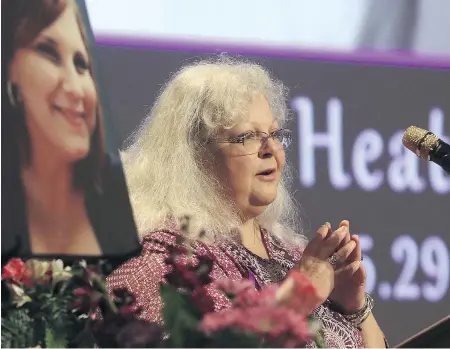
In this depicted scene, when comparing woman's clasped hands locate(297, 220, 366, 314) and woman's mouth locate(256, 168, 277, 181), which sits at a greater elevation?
woman's mouth locate(256, 168, 277, 181)

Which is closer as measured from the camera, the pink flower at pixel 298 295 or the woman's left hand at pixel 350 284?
the pink flower at pixel 298 295

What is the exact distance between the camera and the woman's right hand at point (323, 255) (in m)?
1.42

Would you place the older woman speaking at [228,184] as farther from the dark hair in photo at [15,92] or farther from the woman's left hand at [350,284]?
the dark hair in photo at [15,92]

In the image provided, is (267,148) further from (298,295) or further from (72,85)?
(298,295)

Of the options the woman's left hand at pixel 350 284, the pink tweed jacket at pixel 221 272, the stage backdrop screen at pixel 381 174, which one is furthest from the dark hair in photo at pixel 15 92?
the stage backdrop screen at pixel 381 174

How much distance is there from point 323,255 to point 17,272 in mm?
A: 568

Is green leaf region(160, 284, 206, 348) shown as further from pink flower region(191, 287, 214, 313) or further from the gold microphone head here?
the gold microphone head

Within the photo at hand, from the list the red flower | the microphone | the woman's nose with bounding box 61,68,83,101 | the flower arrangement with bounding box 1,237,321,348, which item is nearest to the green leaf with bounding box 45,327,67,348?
the flower arrangement with bounding box 1,237,321,348

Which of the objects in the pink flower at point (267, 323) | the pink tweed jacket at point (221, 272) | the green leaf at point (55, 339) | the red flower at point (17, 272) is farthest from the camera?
the pink tweed jacket at point (221, 272)

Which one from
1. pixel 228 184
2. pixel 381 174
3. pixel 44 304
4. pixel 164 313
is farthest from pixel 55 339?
pixel 381 174

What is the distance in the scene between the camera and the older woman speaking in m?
1.48

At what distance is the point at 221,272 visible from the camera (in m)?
1.45

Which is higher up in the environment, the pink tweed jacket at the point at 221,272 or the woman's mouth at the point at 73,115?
the woman's mouth at the point at 73,115

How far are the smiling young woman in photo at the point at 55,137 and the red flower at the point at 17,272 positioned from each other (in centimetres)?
2
